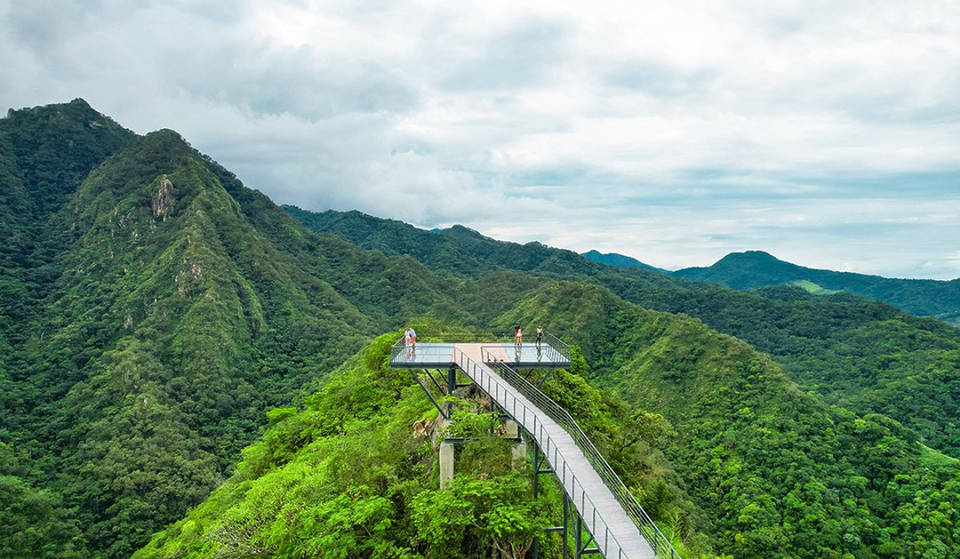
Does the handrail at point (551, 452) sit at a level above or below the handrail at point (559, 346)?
below

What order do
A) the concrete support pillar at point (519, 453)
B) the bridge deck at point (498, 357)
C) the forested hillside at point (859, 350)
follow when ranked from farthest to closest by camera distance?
the forested hillside at point (859, 350)
the bridge deck at point (498, 357)
the concrete support pillar at point (519, 453)

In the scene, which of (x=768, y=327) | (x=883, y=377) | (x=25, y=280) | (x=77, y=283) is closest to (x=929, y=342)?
(x=883, y=377)

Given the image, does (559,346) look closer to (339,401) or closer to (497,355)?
(497,355)

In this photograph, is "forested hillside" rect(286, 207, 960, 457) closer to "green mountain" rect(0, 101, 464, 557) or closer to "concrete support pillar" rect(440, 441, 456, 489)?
"green mountain" rect(0, 101, 464, 557)

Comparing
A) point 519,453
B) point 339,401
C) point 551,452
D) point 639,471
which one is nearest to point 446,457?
point 519,453

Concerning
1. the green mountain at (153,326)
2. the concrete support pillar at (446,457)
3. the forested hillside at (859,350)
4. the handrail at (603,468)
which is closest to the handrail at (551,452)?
the handrail at (603,468)

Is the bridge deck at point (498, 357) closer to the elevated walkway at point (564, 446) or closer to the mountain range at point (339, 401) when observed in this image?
the elevated walkway at point (564, 446)
